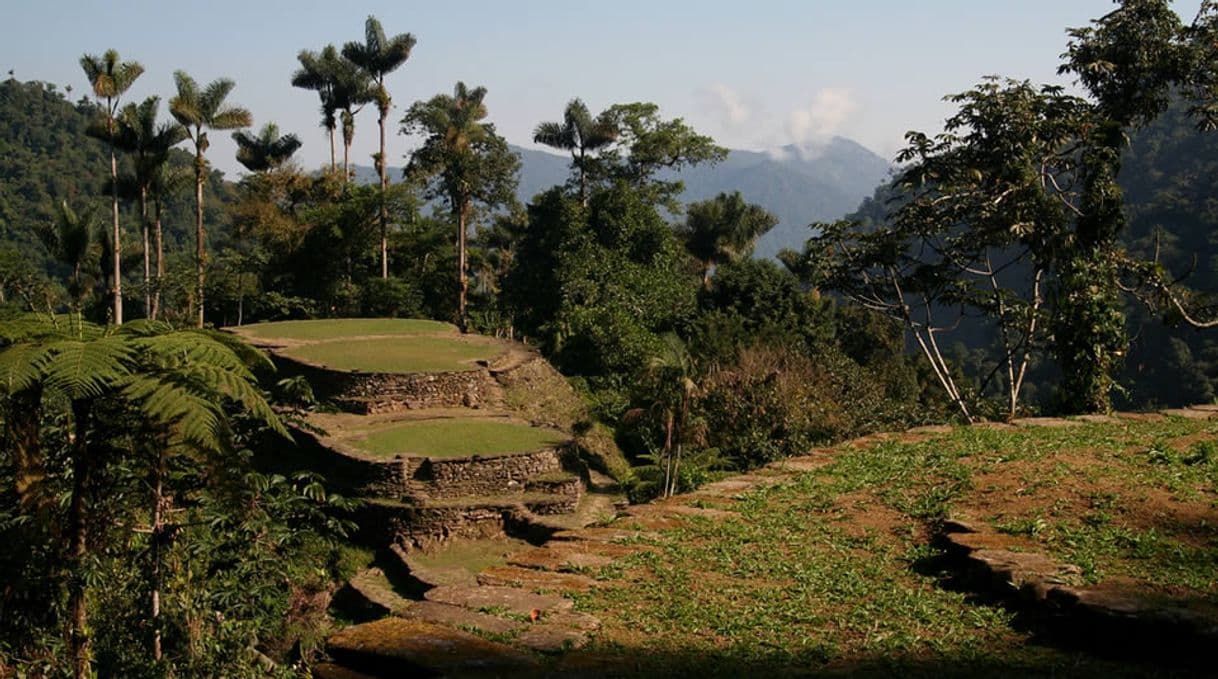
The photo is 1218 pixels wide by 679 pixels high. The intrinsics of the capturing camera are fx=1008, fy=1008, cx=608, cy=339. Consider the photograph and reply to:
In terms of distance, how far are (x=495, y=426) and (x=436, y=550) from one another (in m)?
3.23

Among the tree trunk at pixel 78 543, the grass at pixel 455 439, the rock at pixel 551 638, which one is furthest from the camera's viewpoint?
the grass at pixel 455 439

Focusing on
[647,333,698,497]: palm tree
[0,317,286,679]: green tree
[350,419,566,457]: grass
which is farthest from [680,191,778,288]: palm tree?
[0,317,286,679]: green tree

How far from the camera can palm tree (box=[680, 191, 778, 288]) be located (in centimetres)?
3694

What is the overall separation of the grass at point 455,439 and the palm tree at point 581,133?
17.9 meters

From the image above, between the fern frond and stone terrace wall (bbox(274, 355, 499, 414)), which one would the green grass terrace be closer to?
stone terrace wall (bbox(274, 355, 499, 414))

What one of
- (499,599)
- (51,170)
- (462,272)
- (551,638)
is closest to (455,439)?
(499,599)

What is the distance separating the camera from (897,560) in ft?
20.6

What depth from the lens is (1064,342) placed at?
1234 cm

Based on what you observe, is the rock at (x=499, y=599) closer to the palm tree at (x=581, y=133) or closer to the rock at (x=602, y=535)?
the rock at (x=602, y=535)

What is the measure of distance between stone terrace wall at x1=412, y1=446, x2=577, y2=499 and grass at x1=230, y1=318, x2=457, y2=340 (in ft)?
24.5

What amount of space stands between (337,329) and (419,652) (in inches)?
795

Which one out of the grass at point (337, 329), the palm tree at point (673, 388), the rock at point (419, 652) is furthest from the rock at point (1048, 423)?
the grass at point (337, 329)

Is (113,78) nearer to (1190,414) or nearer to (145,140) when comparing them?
(145,140)

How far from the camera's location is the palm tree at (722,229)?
121ft
